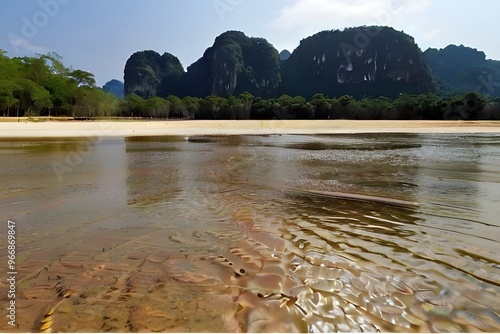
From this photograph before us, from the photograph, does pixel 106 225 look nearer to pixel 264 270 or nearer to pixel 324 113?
pixel 264 270

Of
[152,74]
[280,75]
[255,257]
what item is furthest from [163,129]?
[152,74]

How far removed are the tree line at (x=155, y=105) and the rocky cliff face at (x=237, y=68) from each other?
7360cm

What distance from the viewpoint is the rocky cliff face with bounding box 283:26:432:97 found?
15400 centimetres

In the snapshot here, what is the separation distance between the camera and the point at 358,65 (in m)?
167

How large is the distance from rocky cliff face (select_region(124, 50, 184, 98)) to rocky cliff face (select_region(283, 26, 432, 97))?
62.1 metres

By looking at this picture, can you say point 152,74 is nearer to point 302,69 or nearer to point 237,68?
point 237,68

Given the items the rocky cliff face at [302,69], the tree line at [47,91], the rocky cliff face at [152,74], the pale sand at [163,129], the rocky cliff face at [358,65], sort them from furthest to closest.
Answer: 1. the rocky cliff face at [152,74]
2. the rocky cliff face at [302,69]
3. the rocky cliff face at [358,65]
4. the tree line at [47,91]
5. the pale sand at [163,129]

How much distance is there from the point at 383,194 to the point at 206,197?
12.3 feet

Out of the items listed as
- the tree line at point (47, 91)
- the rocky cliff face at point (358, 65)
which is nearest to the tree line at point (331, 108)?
the tree line at point (47, 91)

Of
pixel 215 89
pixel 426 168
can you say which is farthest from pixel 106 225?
pixel 215 89

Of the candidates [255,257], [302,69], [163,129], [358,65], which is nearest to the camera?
[255,257]

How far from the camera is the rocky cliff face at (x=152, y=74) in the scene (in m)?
173

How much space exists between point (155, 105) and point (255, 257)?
9368 centimetres

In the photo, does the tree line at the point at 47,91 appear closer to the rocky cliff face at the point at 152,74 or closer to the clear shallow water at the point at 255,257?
the clear shallow water at the point at 255,257
